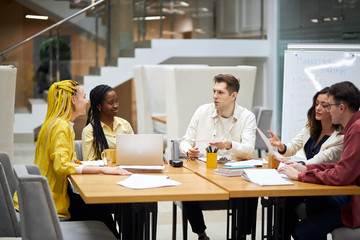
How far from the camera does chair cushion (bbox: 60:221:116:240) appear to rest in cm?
318

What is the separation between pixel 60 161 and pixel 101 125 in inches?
44.4

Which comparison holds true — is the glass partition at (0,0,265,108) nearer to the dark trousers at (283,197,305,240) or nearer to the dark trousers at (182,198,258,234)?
the dark trousers at (182,198,258,234)

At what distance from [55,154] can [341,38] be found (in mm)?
7836

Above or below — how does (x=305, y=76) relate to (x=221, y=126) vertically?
above

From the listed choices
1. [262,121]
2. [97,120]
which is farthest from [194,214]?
[262,121]

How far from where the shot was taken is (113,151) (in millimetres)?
4078

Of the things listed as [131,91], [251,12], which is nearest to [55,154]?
[251,12]

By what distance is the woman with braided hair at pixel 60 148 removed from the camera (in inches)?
140

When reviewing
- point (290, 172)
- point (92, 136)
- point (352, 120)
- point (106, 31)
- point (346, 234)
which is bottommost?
point (346, 234)

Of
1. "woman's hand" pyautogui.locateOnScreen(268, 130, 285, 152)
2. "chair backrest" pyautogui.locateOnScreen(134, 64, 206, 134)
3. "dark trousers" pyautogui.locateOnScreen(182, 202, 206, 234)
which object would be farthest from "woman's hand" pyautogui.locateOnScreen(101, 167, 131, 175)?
"chair backrest" pyautogui.locateOnScreen(134, 64, 206, 134)

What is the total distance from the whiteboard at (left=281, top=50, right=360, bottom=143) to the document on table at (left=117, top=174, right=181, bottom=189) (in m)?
3.33

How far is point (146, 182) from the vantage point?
3318mm

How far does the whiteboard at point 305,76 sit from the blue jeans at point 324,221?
2.86 metres

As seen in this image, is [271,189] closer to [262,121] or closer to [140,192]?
[140,192]
